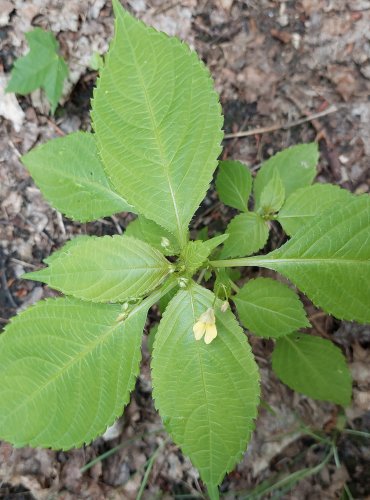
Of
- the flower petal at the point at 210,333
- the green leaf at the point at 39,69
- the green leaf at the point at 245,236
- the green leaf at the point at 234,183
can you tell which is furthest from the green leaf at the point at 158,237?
the green leaf at the point at 39,69

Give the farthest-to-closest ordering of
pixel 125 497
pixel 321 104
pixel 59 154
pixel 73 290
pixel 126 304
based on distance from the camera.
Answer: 1. pixel 321 104
2. pixel 125 497
3. pixel 59 154
4. pixel 126 304
5. pixel 73 290

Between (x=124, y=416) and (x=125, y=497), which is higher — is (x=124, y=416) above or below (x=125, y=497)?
above

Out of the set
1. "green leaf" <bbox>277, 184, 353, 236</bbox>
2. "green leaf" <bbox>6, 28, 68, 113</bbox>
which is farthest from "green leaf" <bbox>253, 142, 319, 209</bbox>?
"green leaf" <bbox>6, 28, 68, 113</bbox>

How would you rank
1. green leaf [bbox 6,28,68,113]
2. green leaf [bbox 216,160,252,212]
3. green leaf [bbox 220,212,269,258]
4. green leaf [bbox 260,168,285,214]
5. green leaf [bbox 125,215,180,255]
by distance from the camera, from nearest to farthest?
1. green leaf [bbox 125,215,180,255]
2. green leaf [bbox 220,212,269,258]
3. green leaf [bbox 260,168,285,214]
4. green leaf [bbox 216,160,252,212]
5. green leaf [bbox 6,28,68,113]

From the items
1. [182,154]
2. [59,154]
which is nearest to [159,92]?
[182,154]

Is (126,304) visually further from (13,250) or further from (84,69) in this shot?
(84,69)

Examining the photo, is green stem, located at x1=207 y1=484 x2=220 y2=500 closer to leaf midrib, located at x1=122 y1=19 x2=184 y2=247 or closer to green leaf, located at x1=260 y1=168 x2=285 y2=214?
leaf midrib, located at x1=122 y1=19 x2=184 y2=247

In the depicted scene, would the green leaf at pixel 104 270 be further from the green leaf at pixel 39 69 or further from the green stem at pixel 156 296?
the green leaf at pixel 39 69
